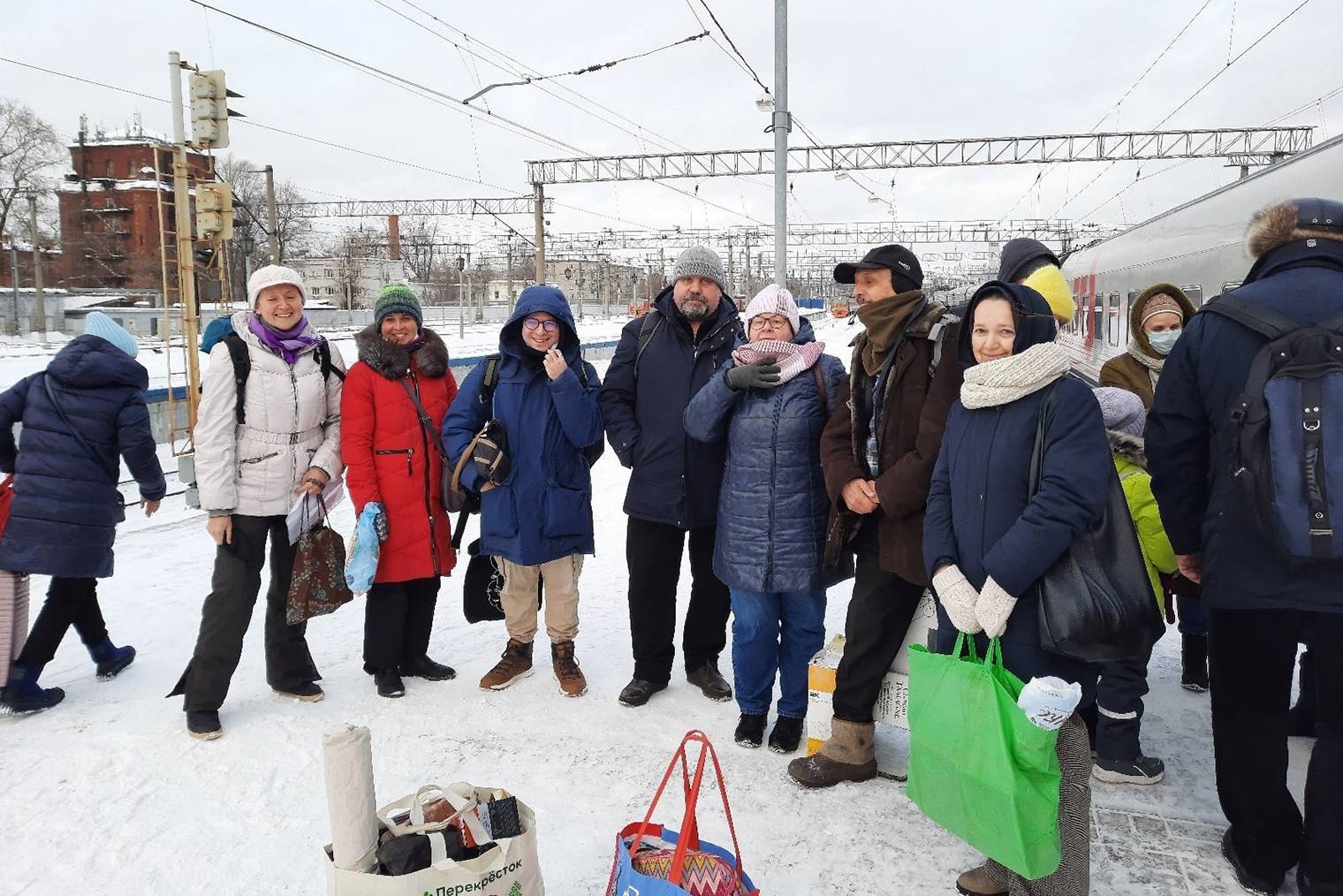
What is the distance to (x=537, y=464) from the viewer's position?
4.04 metres

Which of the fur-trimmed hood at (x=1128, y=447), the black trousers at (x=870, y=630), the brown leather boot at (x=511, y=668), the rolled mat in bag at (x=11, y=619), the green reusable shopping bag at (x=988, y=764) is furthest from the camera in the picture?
the brown leather boot at (x=511, y=668)

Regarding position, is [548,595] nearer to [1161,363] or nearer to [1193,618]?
[1193,618]

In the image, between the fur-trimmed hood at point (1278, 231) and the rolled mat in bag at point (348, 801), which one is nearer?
the rolled mat in bag at point (348, 801)

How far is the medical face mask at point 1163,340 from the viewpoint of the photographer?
13.3 ft

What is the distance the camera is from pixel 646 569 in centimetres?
407

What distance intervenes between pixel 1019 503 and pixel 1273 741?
1068 mm

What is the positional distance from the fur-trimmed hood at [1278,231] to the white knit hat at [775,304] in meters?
1.60

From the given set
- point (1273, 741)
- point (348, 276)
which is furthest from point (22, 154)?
point (1273, 741)

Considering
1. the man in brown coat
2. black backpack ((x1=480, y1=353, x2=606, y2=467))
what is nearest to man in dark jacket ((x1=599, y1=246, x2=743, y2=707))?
black backpack ((x1=480, y1=353, x2=606, y2=467))

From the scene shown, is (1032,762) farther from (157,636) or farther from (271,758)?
(157,636)

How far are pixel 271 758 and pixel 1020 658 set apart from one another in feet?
9.55

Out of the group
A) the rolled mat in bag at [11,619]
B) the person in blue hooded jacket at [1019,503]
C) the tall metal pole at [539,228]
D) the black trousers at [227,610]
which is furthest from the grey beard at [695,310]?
the tall metal pole at [539,228]

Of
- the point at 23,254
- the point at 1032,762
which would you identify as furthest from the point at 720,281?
the point at 23,254

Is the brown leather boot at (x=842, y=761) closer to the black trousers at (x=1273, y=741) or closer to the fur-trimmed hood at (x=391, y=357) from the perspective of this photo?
the black trousers at (x=1273, y=741)
